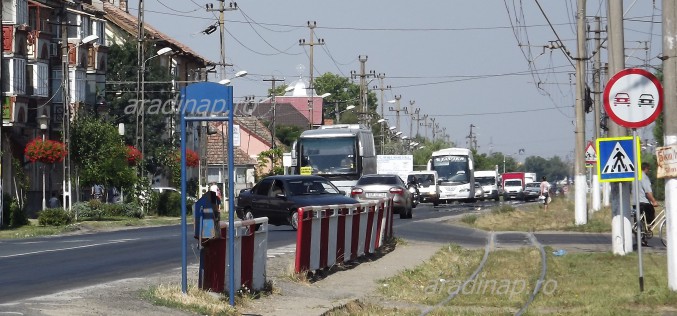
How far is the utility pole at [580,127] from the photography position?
36.5 m

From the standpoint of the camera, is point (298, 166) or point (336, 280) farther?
point (298, 166)

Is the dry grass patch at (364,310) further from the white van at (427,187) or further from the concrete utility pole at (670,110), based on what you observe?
the white van at (427,187)

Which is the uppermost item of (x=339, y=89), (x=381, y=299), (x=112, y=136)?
(x=339, y=89)

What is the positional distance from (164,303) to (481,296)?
4946 millimetres

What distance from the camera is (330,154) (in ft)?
160

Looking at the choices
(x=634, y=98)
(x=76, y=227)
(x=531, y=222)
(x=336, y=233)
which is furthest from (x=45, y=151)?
(x=634, y=98)

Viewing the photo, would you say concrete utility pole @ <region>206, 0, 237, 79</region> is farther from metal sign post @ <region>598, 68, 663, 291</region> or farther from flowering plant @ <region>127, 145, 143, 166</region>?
metal sign post @ <region>598, 68, 663, 291</region>

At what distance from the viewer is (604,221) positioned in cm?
3838

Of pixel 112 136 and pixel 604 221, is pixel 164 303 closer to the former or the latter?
pixel 604 221

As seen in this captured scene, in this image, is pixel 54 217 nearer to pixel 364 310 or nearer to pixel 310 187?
pixel 310 187

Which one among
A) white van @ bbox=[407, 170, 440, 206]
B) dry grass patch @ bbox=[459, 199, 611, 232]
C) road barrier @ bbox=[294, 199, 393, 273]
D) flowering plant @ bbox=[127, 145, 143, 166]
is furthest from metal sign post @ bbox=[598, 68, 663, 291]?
white van @ bbox=[407, 170, 440, 206]

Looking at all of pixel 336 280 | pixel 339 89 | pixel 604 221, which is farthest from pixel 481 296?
pixel 339 89

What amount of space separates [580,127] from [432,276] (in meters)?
18.9

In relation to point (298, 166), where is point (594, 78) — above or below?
above
